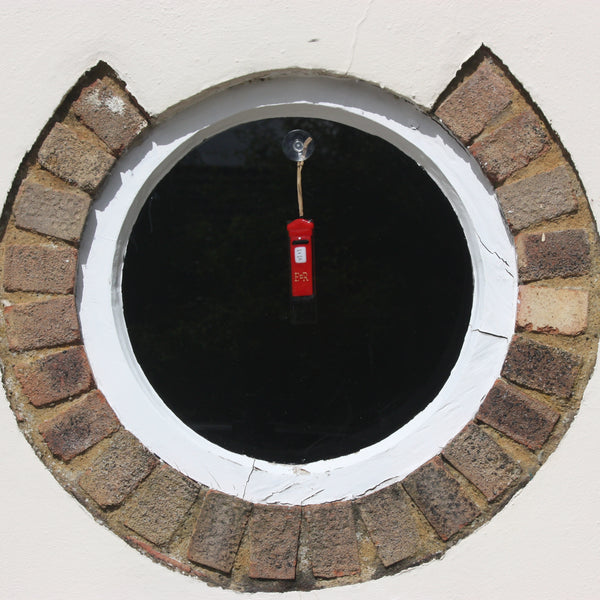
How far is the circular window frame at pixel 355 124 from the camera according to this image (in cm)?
171

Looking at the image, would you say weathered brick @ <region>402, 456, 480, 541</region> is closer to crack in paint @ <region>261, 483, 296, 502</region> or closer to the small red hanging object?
crack in paint @ <region>261, 483, 296, 502</region>

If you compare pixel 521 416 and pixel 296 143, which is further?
pixel 296 143

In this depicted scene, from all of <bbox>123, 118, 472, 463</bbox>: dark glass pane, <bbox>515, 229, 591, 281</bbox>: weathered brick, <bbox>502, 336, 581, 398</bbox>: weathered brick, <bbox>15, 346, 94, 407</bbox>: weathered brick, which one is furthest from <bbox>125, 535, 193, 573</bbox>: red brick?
<bbox>123, 118, 472, 463</bbox>: dark glass pane

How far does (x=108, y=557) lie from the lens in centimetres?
173

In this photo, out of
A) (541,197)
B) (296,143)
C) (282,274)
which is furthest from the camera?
(282,274)

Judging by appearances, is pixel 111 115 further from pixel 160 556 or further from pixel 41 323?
pixel 160 556

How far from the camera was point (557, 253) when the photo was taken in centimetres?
165

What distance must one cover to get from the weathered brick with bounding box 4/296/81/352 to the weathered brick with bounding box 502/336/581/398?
1.26 meters

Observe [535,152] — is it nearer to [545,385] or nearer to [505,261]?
[505,261]

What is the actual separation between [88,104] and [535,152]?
1.27m

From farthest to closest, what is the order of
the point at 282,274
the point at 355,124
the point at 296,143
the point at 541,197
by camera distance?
the point at 282,274 → the point at 296,143 → the point at 355,124 → the point at 541,197

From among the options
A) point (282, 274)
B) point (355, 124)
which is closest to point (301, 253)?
point (355, 124)

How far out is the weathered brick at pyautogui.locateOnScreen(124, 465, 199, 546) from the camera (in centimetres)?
170

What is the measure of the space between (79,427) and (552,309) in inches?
54.8
